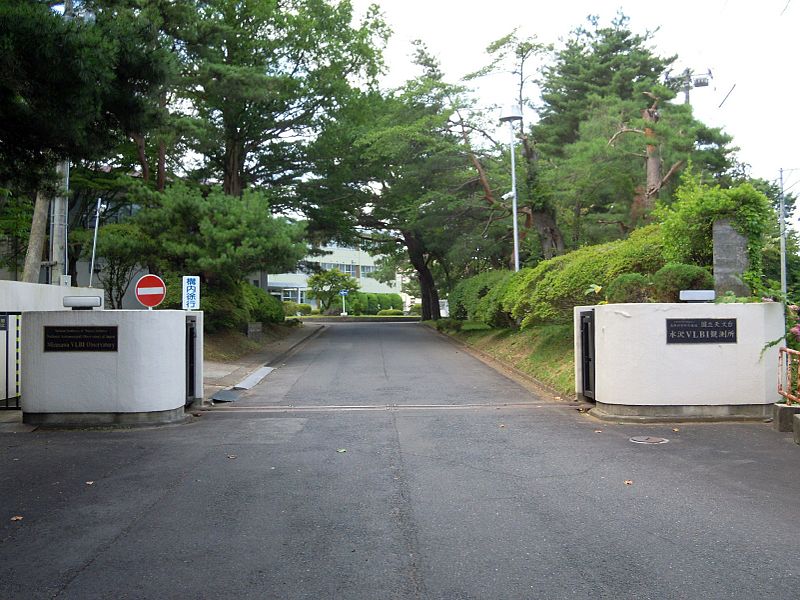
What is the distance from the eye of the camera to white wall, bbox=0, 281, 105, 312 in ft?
37.8

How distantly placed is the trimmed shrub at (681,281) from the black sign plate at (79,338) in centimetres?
886

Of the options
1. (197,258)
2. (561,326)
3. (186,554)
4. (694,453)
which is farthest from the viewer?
(197,258)

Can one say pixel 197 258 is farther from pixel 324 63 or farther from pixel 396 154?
pixel 324 63

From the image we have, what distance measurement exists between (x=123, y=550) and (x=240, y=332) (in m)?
20.8

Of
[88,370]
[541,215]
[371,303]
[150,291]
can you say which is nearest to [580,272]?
[150,291]

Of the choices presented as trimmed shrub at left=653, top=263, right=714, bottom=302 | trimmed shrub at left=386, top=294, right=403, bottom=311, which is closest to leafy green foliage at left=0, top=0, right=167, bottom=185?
trimmed shrub at left=653, top=263, right=714, bottom=302

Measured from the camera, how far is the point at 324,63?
26.5 meters

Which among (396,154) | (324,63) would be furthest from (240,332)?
(324,63)

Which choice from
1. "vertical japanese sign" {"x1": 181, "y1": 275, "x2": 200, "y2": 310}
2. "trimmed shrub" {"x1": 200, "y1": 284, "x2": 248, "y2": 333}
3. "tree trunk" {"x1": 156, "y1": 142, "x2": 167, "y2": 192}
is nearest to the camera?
"vertical japanese sign" {"x1": 181, "y1": 275, "x2": 200, "y2": 310}

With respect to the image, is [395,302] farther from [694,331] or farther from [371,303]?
[694,331]

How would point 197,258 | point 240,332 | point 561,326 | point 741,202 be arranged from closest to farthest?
1. point 741,202
2. point 561,326
3. point 197,258
4. point 240,332

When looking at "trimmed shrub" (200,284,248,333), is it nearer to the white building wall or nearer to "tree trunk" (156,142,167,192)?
"tree trunk" (156,142,167,192)

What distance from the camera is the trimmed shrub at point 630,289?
39.0 ft

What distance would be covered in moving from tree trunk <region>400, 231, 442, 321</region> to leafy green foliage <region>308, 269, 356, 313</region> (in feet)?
53.1
